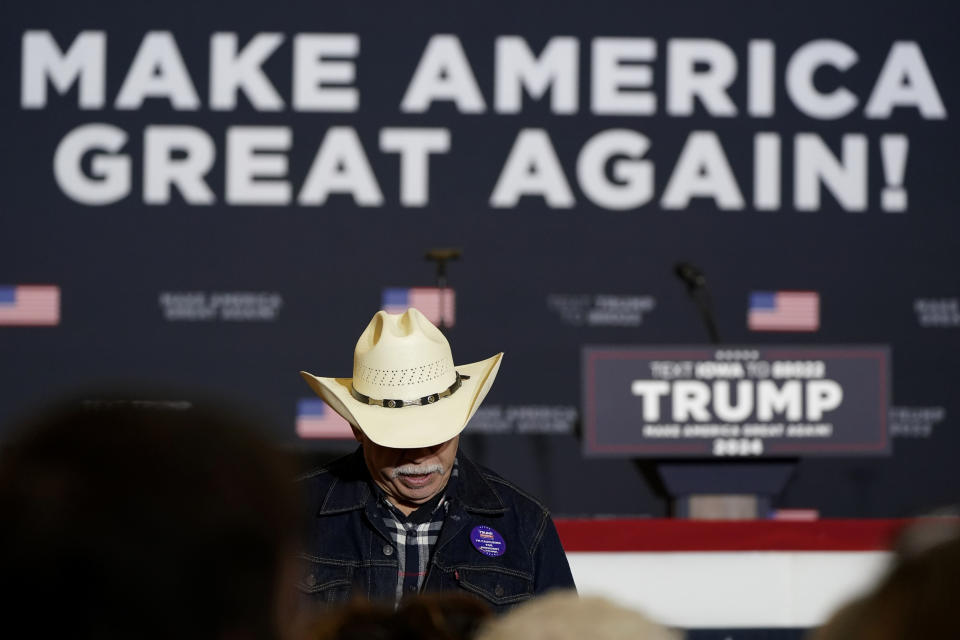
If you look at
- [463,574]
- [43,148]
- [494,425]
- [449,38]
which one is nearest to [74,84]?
[43,148]

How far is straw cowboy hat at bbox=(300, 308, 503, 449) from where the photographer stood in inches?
86.6

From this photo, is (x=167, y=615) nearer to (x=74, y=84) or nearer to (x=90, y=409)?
(x=90, y=409)

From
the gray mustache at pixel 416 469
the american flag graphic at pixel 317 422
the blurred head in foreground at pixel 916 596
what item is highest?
the blurred head in foreground at pixel 916 596

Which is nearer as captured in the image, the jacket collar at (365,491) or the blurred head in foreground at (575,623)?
the blurred head in foreground at (575,623)

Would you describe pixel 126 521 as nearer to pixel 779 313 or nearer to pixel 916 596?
pixel 916 596

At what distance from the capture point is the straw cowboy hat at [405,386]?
2.20 m

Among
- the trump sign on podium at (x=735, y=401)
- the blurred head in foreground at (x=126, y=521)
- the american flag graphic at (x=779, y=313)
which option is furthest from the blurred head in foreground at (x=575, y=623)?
the american flag graphic at (x=779, y=313)

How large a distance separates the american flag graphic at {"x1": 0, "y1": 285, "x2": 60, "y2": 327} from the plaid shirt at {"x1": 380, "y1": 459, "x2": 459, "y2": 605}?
4.67m

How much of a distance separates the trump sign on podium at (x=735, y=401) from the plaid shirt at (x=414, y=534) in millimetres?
2316

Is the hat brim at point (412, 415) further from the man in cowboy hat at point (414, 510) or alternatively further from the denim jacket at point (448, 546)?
the denim jacket at point (448, 546)

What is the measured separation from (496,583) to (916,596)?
5.18 ft

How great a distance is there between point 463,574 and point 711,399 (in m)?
2.66

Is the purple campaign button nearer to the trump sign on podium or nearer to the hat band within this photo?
the hat band

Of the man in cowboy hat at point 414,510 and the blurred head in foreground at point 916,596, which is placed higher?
the blurred head in foreground at point 916,596
